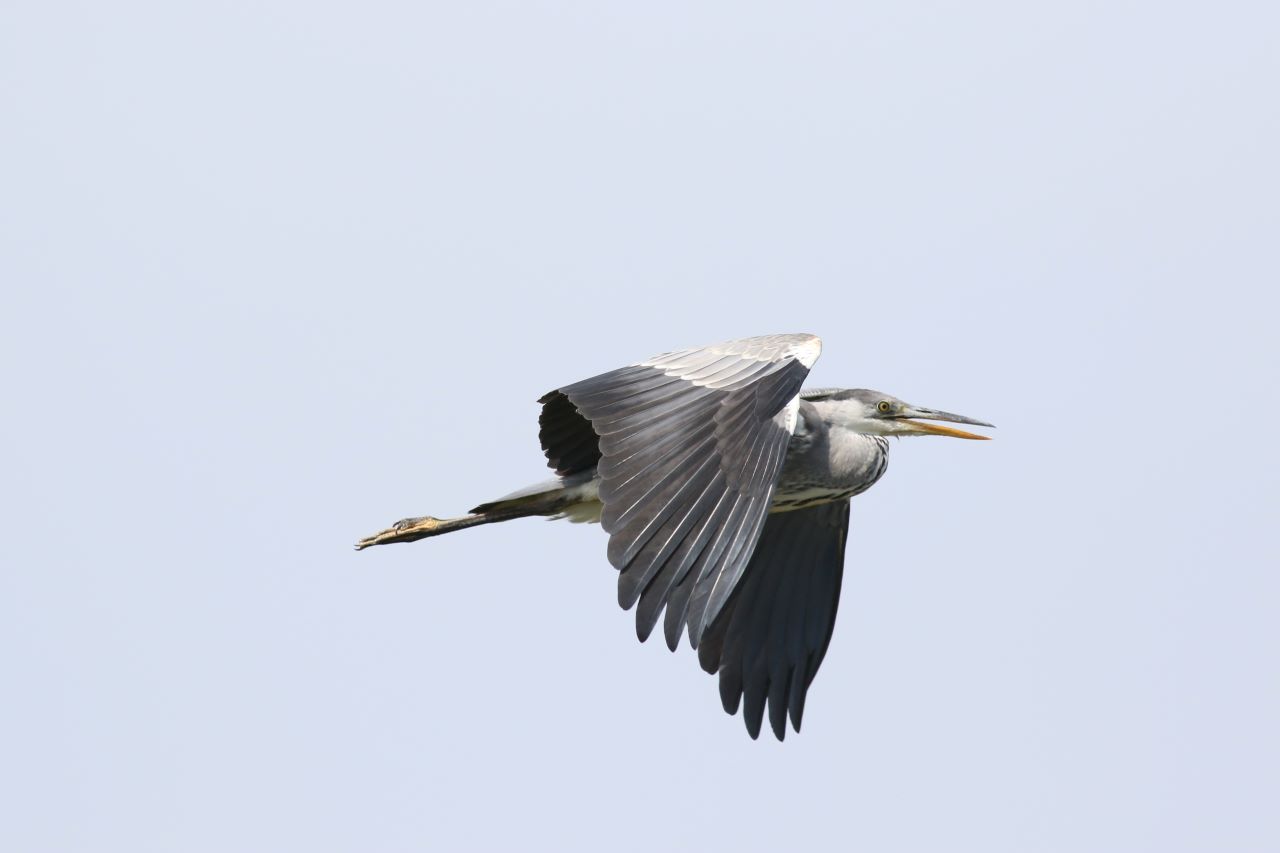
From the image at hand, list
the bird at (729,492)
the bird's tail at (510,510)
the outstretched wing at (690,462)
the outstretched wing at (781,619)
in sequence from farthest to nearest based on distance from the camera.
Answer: the outstretched wing at (781,619) → the bird's tail at (510,510) → the bird at (729,492) → the outstretched wing at (690,462)

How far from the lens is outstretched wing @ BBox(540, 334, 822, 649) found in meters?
6.93

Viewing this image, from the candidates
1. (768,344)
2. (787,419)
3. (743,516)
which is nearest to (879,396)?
(768,344)

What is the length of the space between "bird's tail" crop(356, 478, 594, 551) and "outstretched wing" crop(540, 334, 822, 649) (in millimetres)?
707

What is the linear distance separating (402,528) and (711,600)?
2.83m

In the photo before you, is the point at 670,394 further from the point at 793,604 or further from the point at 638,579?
the point at 793,604

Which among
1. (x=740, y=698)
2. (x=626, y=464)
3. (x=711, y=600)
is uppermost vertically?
(x=626, y=464)

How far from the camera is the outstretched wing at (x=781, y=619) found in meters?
9.70

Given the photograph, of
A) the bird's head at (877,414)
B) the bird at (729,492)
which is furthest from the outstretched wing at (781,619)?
the bird's head at (877,414)

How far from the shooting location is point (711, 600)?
6855 mm

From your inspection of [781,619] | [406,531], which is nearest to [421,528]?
[406,531]

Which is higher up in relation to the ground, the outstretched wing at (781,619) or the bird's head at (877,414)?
the bird's head at (877,414)

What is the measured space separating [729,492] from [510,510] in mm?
2107

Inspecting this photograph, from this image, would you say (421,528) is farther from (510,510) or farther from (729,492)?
(729,492)

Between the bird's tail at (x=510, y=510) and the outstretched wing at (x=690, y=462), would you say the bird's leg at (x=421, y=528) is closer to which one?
the bird's tail at (x=510, y=510)
